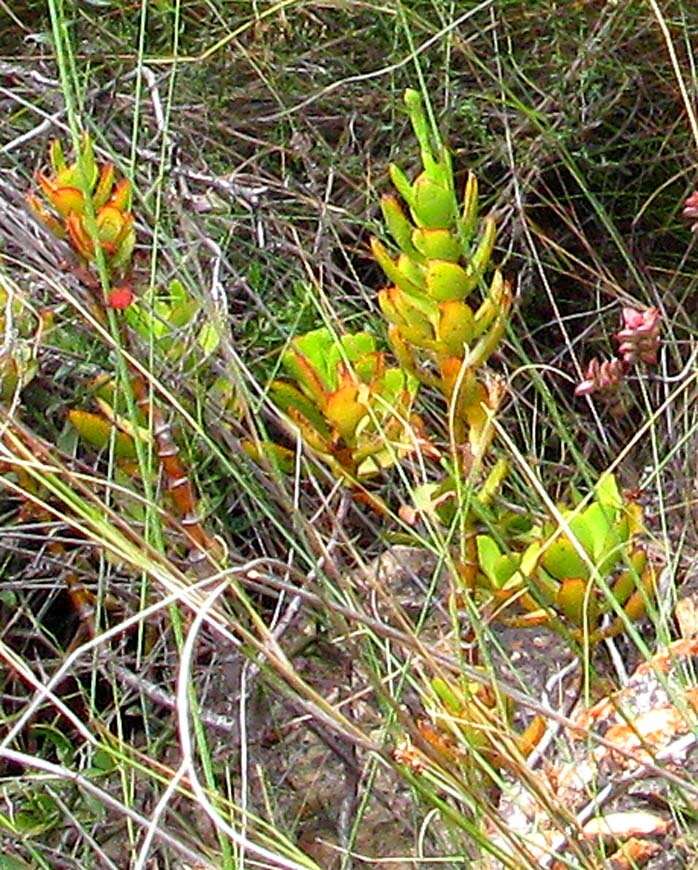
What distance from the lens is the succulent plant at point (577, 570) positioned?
34.4 inches

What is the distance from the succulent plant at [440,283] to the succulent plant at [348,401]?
0.10 ft

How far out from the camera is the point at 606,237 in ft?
4.17

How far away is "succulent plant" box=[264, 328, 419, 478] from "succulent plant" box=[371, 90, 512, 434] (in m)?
0.03

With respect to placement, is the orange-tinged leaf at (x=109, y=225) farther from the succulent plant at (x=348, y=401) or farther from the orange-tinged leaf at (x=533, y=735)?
the orange-tinged leaf at (x=533, y=735)

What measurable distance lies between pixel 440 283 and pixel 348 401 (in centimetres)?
10

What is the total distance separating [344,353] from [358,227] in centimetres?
35

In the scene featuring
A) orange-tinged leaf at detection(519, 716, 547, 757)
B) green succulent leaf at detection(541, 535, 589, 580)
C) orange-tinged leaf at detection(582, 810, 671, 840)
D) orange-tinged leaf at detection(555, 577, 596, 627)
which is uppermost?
green succulent leaf at detection(541, 535, 589, 580)

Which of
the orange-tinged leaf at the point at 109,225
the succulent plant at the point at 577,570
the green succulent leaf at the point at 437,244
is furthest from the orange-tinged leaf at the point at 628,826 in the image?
the orange-tinged leaf at the point at 109,225

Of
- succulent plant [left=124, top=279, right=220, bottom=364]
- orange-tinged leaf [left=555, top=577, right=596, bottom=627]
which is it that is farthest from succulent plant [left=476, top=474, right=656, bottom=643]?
succulent plant [left=124, top=279, right=220, bottom=364]

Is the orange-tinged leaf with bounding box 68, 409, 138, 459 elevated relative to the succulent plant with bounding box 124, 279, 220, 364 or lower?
lower

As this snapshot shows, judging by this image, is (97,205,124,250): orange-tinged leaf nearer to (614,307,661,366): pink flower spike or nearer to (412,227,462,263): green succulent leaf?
(412,227,462,263): green succulent leaf

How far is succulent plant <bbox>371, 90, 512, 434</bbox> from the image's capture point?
36.5 inches

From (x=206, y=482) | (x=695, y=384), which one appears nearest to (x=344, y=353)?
(x=206, y=482)

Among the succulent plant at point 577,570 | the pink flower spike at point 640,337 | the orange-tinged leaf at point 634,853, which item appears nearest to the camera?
the orange-tinged leaf at point 634,853
